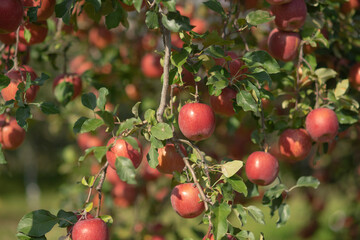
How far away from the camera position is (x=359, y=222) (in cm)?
323

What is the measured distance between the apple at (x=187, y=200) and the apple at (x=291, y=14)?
622mm

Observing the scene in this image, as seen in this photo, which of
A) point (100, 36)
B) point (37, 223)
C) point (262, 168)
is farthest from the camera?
point (100, 36)

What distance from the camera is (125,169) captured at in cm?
96

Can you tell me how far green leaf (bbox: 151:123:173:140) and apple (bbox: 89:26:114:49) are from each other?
173cm

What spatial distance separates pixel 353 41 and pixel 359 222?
1972mm

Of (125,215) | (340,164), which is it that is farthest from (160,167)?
(125,215)

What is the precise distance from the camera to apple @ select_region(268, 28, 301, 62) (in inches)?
55.8

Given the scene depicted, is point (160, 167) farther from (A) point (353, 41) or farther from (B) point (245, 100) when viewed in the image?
(A) point (353, 41)

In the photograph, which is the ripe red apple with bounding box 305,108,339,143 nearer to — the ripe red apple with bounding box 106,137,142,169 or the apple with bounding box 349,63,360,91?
the apple with bounding box 349,63,360,91

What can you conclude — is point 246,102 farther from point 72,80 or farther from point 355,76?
point 72,80

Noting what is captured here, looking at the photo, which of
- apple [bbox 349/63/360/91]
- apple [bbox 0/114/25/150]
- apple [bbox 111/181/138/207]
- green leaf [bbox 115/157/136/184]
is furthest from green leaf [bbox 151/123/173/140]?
apple [bbox 111/181/138/207]

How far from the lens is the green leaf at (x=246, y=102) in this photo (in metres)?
1.09

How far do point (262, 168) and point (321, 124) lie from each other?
0.74 feet

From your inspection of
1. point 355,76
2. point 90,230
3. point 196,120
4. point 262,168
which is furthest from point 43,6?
point 355,76
